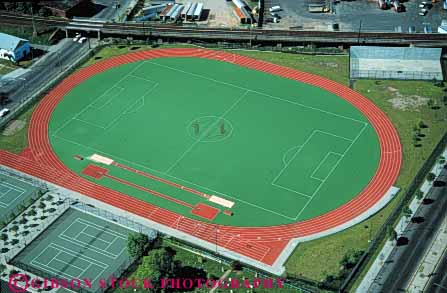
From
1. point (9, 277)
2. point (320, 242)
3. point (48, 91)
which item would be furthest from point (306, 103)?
point (9, 277)

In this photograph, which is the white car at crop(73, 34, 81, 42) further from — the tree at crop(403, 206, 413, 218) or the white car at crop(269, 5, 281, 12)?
the tree at crop(403, 206, 413, 218)

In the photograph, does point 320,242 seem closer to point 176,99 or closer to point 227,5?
point 176,99

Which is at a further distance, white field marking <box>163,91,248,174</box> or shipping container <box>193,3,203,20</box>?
shipping container <box>193,3,203,20</box>

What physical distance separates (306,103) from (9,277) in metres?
70.0

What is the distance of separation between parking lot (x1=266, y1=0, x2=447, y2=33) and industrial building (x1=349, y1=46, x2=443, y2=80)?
41.5 feet

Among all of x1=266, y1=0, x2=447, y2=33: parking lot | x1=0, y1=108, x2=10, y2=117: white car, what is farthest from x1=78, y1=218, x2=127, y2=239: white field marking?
x1=266, y1=0, x2=447, y2=33: parking lot

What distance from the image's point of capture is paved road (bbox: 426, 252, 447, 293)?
391 feet

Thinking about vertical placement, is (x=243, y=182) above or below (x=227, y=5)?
below

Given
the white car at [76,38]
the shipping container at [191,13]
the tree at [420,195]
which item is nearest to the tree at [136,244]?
the tree at [420,195]

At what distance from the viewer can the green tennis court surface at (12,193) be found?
136 meters

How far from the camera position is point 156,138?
151 metres

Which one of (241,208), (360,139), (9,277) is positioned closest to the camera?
(9,277)

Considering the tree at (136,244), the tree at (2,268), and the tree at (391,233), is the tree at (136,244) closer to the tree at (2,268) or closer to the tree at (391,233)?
the tree at (2,268)

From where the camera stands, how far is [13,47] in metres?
173
